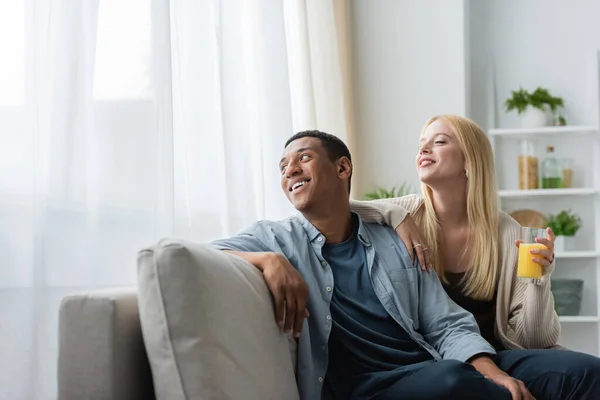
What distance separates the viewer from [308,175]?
233 centimetres

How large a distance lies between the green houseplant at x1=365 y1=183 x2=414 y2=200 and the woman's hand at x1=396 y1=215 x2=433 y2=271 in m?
1.98

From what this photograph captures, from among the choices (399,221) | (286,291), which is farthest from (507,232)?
(286,291)

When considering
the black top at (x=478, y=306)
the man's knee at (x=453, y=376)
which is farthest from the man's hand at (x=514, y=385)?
the black top at (x=478, y=306)

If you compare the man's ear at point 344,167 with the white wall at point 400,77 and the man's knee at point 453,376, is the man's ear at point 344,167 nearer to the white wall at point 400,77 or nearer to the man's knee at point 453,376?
the man's knee at point 453,376

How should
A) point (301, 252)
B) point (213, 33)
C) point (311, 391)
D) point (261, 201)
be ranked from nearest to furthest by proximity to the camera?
point (311, 391) < point (301, 252) < point (213, 33) < point (261, 201)

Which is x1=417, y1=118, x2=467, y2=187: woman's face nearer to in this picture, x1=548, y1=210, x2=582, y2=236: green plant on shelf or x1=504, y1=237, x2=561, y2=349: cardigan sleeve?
x1=504, y1=237, x2=561, y2=349: cardigan sleeve

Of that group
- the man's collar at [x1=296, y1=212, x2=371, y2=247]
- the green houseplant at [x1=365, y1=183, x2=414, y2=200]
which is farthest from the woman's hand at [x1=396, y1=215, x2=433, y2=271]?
the green houseplant at [x1=365, y1=183, x2=414, y2=200]

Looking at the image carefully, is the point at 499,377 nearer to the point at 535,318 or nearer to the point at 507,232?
the point at 535,318

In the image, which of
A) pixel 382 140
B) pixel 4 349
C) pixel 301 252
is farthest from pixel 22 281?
pixel 382 140

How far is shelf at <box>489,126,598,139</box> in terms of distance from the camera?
4809 millimetres

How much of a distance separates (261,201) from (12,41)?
1.49m

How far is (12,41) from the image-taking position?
1.89 meters

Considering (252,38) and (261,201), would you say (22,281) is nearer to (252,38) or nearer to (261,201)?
(261,201)

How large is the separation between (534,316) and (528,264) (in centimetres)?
21
